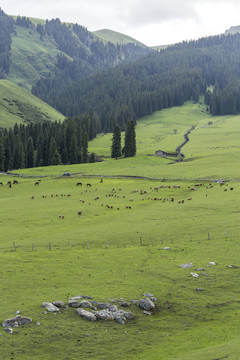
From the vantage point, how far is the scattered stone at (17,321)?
24141mm

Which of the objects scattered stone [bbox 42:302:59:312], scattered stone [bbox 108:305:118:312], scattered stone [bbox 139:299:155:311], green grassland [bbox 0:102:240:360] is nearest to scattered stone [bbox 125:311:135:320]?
green grassland [bbox 0:102:240:360]

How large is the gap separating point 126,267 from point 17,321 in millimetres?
14865

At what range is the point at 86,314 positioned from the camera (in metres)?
26.3

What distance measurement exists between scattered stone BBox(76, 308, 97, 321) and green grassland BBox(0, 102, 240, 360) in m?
0.41

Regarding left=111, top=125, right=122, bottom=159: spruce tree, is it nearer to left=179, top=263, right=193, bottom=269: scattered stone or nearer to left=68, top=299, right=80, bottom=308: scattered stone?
left=179, top=263, right=193, bottom=269: scattered stone

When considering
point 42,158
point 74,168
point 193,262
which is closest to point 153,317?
point 193,262

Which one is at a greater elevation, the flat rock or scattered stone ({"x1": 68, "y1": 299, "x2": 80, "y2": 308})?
scattered stone ({"x1": 68, "y1": 299, "x2": 80, "y2": 308})

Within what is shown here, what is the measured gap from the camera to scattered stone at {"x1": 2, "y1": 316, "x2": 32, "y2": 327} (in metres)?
24.1

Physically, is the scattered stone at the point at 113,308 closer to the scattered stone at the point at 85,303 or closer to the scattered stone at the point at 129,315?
the scattered stone at the point at 129,315

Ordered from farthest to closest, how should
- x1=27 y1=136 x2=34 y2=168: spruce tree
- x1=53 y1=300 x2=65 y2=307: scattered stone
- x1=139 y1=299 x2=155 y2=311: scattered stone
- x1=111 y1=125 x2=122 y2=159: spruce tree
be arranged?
1. x1=27 y1=136 x2=34 y2=168: spruce tree
2. x1=111 y1=125 x2=122 y2=159: spruce tree
3. x1=139 y1=299 x2=155 y2=311: scattered stone
4. x1=53 y1=300 x2=65 y2=307: scattered stone

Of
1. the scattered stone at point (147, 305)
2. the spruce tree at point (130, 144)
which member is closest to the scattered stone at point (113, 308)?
the scattered stone at point (147, 305)

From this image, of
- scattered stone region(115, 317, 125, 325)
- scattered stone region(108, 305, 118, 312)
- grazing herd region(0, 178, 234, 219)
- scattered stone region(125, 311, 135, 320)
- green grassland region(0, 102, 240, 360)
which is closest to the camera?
green grassland region(0, 102, 240, 360)

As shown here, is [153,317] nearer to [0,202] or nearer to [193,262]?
[193,262]

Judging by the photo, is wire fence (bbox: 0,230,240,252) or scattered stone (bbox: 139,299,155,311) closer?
scattered stone (bbox: 139,299,155,311)
